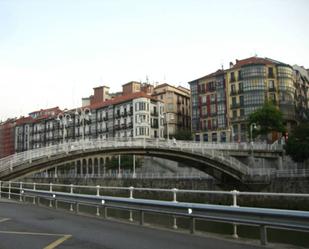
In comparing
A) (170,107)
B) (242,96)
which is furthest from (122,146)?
(170,107)

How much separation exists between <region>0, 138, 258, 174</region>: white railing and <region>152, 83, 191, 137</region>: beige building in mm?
43013

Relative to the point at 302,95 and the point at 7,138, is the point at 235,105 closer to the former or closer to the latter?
the point at 302,95

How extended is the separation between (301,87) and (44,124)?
75535 mm

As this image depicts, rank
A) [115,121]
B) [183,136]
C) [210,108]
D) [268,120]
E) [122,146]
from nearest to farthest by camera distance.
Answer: [122,146]
[268,120]
[183,136]
[210,108]
[115,121]


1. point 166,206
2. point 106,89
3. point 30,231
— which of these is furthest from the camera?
point 106,89

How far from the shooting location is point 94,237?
11.3 m

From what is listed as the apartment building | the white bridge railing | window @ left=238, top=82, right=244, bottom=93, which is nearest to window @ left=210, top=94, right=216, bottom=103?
window @ left=238, top=82, right=244, bottom=93

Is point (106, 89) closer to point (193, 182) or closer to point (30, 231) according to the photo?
point (193, 182)

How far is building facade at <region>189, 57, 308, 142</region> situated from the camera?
90.3 meters

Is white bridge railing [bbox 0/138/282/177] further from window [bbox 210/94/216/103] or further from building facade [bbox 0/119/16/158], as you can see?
building facade [bbox 0/119/16/158]

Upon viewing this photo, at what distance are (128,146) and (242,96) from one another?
48157mm

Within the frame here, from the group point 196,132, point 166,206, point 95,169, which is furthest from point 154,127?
point 166,206

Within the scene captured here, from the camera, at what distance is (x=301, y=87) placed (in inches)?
4055

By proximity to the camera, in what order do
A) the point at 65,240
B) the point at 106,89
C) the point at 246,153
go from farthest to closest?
the point at 106,89 < the point at 246,153 < the point at 65,240
